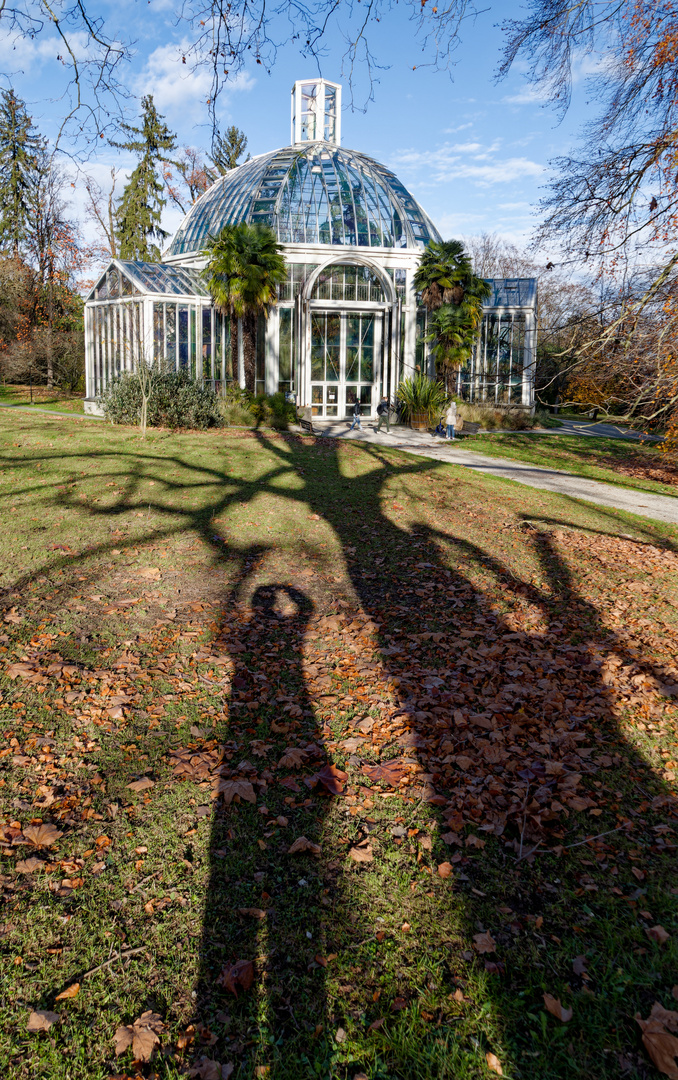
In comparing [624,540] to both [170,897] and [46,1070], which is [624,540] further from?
[46,1070]

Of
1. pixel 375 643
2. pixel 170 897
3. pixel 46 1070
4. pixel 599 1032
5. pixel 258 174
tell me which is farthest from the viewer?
pixel 258 174

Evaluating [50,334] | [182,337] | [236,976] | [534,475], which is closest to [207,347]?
[182,337]

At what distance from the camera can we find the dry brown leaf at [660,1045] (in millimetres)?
2686

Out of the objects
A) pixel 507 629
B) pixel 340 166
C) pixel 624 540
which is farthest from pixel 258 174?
pixel 507 629

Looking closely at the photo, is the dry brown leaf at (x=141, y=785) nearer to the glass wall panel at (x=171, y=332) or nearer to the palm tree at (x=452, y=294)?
the glass wall panel at (x=171, y=332)

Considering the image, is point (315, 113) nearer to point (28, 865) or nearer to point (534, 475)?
point (534, 475)

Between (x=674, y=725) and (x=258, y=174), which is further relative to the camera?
(x=258, y=174)

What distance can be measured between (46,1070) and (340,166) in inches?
1163

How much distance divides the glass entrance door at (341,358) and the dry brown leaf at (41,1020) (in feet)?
73.4

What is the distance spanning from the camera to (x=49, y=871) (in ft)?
11.7

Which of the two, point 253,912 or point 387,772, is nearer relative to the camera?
point 253,912

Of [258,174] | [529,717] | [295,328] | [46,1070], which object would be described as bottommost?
[46,1070]

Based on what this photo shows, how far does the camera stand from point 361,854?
382 centimetres

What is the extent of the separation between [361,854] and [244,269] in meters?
19.8
